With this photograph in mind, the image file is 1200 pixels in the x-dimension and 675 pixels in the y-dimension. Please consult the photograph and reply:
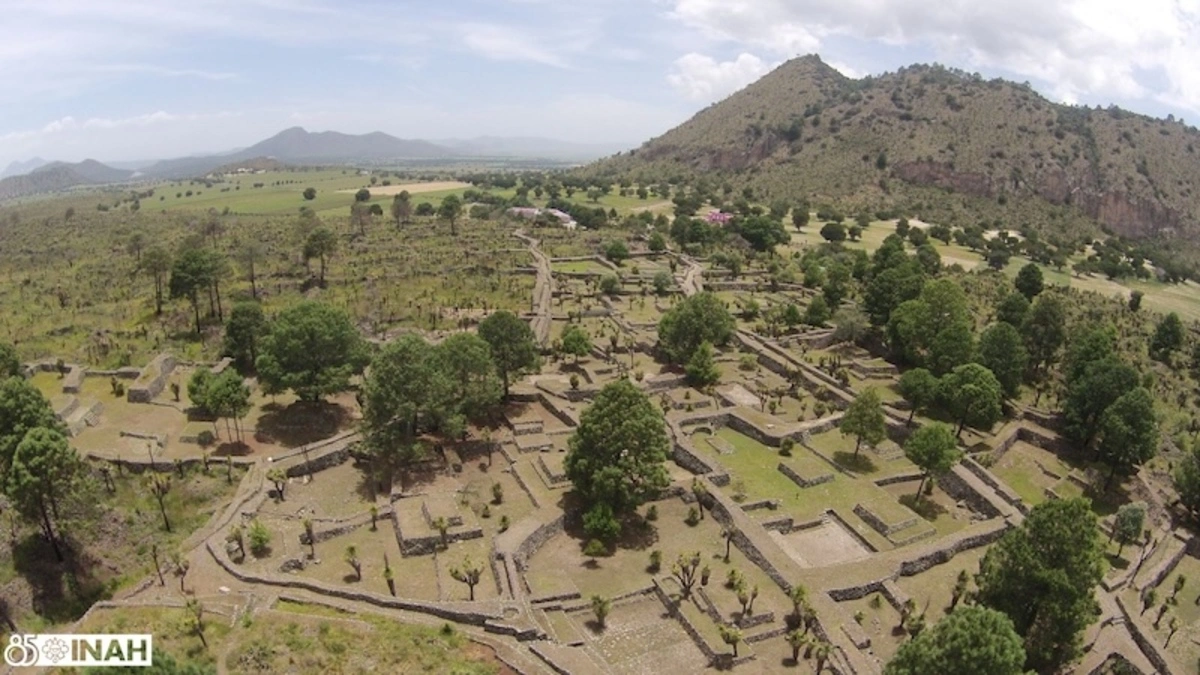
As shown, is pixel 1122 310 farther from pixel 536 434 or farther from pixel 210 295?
pixel 210 295

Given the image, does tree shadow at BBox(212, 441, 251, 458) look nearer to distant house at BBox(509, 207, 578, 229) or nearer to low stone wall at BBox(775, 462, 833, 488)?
low stone wall at BBox(775, 462, 833, 488)

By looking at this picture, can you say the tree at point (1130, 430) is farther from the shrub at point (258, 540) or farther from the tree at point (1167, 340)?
the shrub at point (258, 540)

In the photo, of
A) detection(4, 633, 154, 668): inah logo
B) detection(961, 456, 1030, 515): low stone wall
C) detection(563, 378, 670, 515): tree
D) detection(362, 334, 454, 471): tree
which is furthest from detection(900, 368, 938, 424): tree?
detection(4, 633, 154, 668): inah logo

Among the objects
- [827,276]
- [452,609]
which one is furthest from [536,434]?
[827,276]

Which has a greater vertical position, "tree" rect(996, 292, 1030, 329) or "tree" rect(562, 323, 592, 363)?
"tree" rect(996, 292, 1030, 329)

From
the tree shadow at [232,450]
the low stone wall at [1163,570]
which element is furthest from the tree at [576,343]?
the low stone wall at [1163,570]

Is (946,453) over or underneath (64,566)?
over
